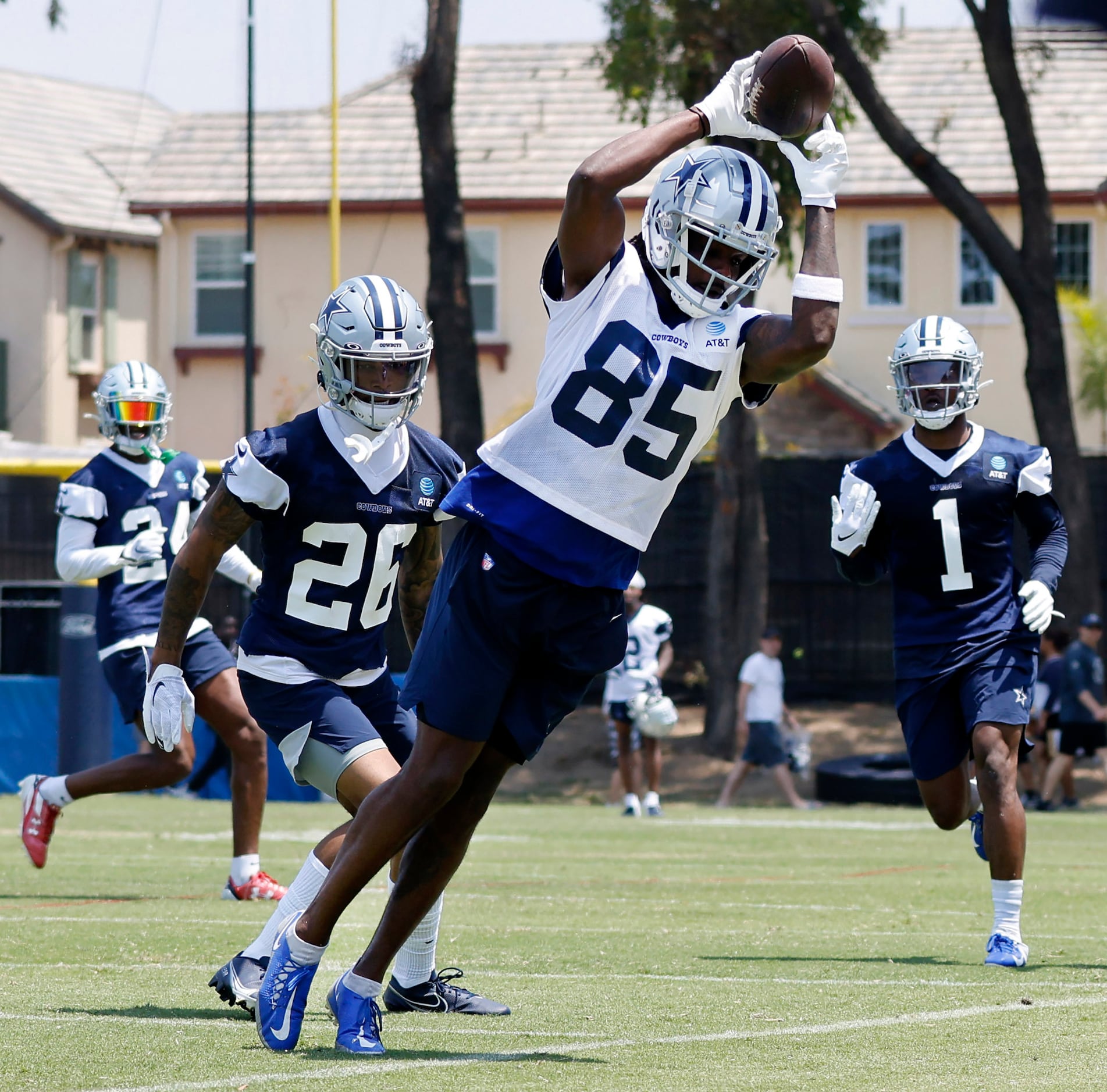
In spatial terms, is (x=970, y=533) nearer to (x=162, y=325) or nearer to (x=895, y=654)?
(x=895, y=654)

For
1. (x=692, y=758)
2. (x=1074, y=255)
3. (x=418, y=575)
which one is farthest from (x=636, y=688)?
(x=1074, y=255)

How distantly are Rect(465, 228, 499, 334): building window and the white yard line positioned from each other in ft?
92.9

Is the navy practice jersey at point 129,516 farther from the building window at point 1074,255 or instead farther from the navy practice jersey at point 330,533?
the building window at point 1074,255

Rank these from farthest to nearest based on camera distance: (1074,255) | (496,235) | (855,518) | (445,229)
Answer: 1. (496,235)
2. (1074,255)
3. (445,229)
4. (855,518)

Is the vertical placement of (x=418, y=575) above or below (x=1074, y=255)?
below

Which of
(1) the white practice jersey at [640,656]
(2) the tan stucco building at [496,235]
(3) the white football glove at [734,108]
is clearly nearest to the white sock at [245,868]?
(3) the white football glove at [734,108]

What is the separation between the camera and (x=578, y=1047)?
187 inches

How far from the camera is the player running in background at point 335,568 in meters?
5.46

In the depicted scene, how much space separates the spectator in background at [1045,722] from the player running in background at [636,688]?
3.90 meters

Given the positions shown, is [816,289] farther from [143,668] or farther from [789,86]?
[143,668]

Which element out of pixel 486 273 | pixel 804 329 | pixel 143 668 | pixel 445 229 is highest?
pixel 486 273

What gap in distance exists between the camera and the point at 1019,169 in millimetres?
20266

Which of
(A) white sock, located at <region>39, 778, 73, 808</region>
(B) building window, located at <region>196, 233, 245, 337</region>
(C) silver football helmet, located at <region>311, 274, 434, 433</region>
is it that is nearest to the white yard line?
(C) silver football helmet, located at <region>311, 274, 434, 433</region>

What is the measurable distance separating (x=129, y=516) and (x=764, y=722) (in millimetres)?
10451
